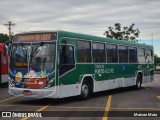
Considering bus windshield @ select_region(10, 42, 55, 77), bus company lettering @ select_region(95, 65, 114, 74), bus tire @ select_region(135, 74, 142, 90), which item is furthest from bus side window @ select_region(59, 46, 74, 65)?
bus tire @ select_region(135, 74, 142, 90)

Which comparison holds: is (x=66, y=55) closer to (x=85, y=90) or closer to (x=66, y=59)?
(x=66, y=59)

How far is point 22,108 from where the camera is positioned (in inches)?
563

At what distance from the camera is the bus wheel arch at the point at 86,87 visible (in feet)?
57.5

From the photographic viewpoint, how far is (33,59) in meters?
15.7

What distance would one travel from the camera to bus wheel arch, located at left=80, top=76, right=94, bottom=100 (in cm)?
1752

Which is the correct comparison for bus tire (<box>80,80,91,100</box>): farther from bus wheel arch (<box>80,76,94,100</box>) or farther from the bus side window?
the bus side window

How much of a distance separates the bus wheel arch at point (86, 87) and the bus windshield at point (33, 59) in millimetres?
2680

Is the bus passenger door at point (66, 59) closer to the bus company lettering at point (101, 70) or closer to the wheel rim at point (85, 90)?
the wheel rim at point (85, 90)

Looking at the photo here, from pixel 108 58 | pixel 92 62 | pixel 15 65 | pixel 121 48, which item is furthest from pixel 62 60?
pixel 121 48

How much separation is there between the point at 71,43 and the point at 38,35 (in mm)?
1440

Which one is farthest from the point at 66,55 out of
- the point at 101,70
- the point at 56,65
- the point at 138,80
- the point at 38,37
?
the point at 138,80

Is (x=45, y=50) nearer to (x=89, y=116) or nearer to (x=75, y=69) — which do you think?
(x=75, y=69)

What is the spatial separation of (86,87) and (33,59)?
3240mm

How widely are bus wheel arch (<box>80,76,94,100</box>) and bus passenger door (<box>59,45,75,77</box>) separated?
142 centimetres
